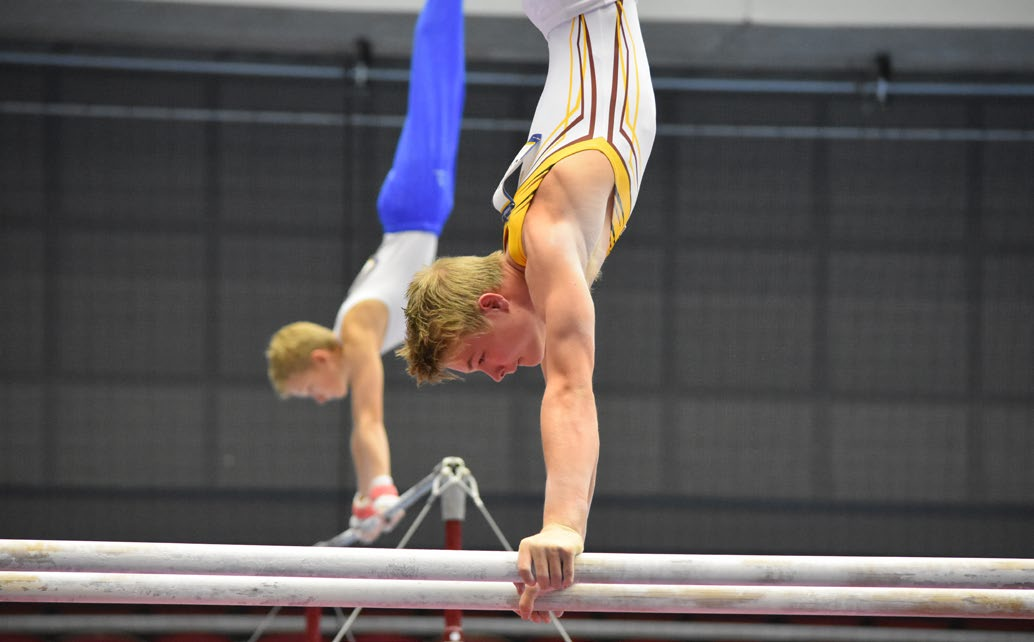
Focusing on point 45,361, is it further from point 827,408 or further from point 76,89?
point 827,408

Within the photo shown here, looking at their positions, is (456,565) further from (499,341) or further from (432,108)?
(432,108)

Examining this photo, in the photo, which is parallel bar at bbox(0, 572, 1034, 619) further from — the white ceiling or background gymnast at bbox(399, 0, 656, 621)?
the white ceiling

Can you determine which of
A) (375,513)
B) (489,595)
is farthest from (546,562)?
(375,513)

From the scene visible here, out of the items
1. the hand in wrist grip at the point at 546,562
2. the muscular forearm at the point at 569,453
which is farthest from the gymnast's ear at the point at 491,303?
the hand in wrist grip at the point at 546,562

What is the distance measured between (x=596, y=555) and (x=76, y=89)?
17.8 feet

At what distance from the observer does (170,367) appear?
5.86m

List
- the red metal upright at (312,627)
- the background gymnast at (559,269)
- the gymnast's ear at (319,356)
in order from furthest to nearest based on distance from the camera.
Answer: the gymnast's ear at (319,356)
the red metal upright at (312,627)
the background gymnast at (559,269)

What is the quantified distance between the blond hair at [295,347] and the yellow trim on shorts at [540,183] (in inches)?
83.3

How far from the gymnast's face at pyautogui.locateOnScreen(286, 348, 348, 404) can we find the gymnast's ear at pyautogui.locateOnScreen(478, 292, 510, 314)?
218cm

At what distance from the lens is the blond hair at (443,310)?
6.25 ft

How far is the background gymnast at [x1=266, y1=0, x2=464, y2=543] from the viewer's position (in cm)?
382

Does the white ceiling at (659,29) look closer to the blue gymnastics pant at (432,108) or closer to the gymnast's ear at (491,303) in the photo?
the blue gymnastics pant at (432,108)

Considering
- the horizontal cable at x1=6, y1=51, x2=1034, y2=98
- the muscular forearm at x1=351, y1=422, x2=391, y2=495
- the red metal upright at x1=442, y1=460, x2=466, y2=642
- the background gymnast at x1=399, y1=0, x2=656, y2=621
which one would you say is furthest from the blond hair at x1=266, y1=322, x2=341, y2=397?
the horizontal cable at x1=6, y1=51, x2=1034, y2=98

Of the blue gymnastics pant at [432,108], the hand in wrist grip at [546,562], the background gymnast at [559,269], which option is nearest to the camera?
the hand in wrist grip at [546,562]
